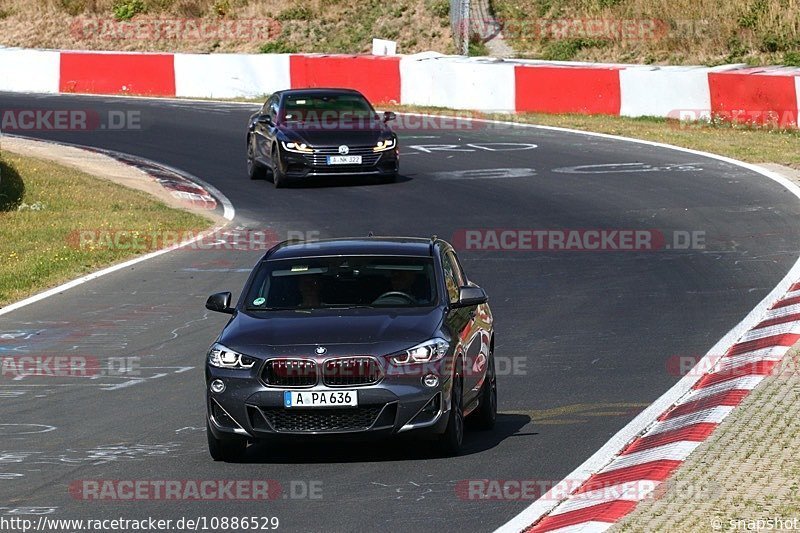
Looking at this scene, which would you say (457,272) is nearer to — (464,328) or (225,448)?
(464,328)

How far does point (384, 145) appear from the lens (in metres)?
26.0

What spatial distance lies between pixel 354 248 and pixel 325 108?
16238mm

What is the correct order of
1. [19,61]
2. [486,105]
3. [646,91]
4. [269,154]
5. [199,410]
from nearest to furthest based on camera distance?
[199,410] < [269,154] < [646,91] < [486,105] < [19,61]

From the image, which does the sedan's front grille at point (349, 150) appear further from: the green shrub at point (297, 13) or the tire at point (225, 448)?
the green shrub at point (297, 13)

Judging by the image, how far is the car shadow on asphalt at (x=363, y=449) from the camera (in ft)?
32.4

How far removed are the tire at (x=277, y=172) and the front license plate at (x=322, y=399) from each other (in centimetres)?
1695

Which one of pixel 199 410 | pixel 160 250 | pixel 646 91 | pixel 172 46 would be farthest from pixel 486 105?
pixel 199 410

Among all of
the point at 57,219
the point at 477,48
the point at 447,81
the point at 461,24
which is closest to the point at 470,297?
the point at 57,219

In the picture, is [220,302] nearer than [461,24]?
Yes

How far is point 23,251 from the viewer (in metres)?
20.9

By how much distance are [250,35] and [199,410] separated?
1640 inches

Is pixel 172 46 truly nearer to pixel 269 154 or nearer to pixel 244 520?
pixel 269 154

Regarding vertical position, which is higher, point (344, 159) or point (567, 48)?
point (567, 48)

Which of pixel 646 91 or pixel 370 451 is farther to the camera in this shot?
pixel 646 91
